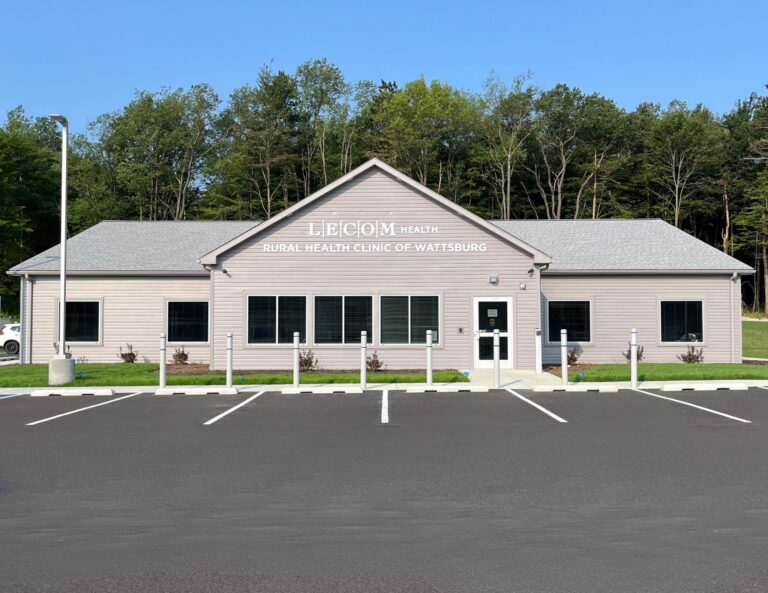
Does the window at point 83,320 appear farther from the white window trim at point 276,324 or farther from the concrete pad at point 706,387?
the concrete pad at point 706,387

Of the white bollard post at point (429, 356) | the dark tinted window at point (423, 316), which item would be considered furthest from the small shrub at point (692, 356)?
the white bollard post at point (429, 356)

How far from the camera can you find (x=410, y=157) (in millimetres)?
57375

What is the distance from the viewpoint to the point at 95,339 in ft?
84.3

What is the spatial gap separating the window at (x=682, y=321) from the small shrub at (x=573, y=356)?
116 inches

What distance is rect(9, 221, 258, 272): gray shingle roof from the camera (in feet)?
85.1

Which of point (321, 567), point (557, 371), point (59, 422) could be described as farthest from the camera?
point (557, 371)

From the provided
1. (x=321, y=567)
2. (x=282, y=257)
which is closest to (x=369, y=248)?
(x=282, y=257)

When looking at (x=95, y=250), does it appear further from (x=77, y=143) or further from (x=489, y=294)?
(x=77, y=143)

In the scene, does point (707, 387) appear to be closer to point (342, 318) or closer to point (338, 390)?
point (338, 390)

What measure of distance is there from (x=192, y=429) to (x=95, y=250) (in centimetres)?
1832

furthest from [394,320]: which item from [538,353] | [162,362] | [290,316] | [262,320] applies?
[162,362]

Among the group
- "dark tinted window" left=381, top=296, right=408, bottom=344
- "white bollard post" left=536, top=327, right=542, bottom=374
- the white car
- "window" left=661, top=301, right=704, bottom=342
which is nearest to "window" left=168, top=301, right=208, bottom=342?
"dark tinted window" left=381, top=296, right=408, bottom=344

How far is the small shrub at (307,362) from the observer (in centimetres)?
2242

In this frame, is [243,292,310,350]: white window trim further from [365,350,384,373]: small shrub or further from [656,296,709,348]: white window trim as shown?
[656,296,709,348]: white window trim
